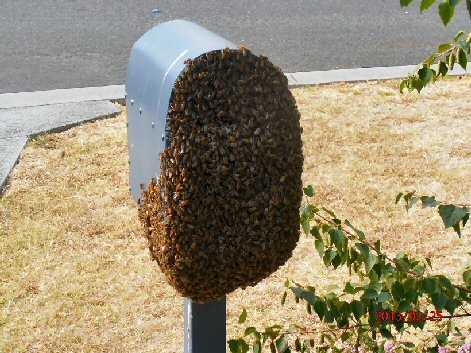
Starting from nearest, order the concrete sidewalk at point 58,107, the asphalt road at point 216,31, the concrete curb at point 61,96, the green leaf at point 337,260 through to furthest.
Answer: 1. the green leaf at point 337,260
2. the concrete sidewalk at point 58,107
3. the concrete curb at point 61,96
4. the asphalt road at point 216,31

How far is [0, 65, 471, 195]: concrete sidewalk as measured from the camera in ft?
19.3

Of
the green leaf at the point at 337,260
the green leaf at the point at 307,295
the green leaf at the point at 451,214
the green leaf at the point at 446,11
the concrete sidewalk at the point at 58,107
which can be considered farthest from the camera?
the concrete sidewalk at the point at 58,107

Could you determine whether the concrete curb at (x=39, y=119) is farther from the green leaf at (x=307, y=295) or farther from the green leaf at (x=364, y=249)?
the green leaf at (x=364, y=249)

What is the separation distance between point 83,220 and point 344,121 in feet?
7.54

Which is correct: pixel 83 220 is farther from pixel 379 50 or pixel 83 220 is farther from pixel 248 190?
pixel 379 50

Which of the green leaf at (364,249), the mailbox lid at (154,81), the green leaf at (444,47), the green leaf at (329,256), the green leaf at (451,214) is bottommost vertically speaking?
the green leaf at (329,256)

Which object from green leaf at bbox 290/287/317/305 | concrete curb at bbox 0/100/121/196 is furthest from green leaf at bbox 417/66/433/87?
concrete curb at bbox 0/100/121/196

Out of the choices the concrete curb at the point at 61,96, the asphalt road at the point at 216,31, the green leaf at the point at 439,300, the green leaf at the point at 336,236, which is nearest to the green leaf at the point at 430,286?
the green leaf at the point at 439,300

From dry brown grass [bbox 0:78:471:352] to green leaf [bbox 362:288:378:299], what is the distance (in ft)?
5.70

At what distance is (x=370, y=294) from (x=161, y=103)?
757 millimetres

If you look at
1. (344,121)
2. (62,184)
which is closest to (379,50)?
(344,121)

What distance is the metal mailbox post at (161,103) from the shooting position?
217cm

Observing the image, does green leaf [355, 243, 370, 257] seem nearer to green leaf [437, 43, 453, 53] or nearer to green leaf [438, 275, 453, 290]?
green leaf [438, 275, 453, 290]

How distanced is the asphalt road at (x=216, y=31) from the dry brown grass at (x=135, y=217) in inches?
45.4
